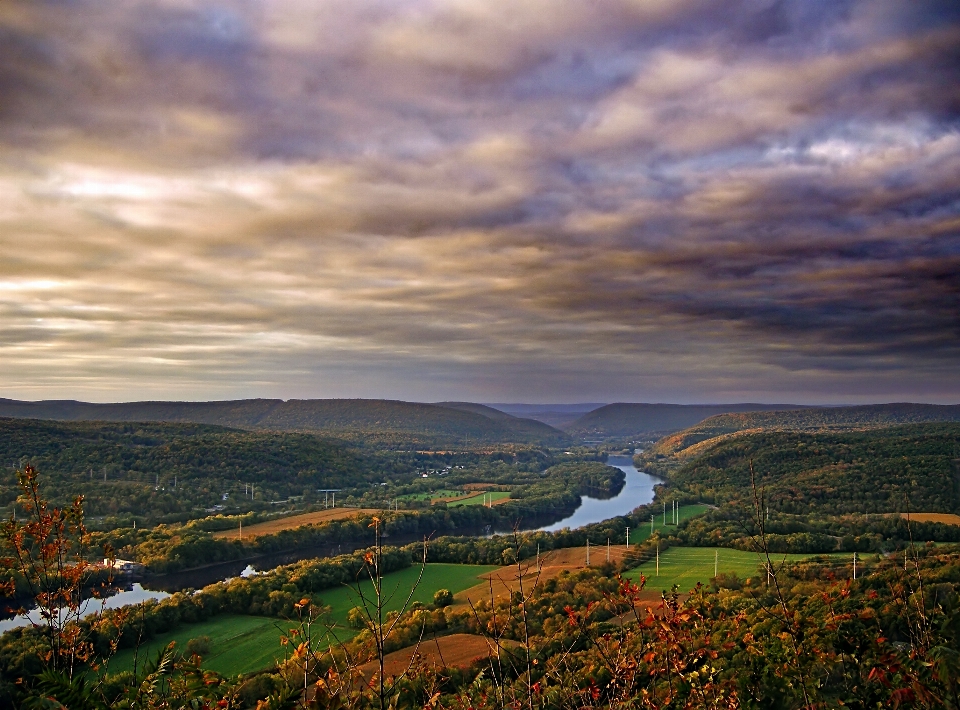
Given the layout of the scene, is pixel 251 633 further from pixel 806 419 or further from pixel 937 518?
pixel 806 419

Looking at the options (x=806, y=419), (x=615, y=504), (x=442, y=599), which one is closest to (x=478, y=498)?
(x=615, y=504)

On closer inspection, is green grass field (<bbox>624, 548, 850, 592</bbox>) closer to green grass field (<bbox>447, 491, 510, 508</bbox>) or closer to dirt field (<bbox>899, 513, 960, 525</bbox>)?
dirt field (<bbox>899, 513, 960, 525</bbox>)

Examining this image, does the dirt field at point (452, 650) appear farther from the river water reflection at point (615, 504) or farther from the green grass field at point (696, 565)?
the river water reflection at point (615, 504)

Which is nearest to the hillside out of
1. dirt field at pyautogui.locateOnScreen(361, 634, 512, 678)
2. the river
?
the river

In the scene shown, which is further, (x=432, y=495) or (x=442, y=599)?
(x=432, y=495)

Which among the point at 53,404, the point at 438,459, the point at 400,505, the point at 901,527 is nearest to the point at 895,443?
the point at 901,527

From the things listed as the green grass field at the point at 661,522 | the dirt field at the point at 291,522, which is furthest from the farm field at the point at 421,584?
the green grass field at the point at 661,522
